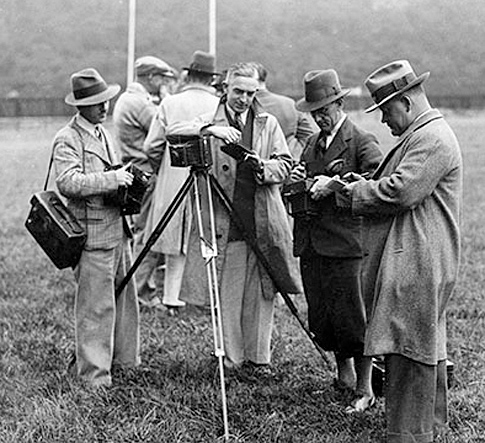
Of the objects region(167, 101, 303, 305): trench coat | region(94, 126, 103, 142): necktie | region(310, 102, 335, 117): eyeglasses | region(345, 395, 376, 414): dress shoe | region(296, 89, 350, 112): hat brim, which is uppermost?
region(296, 89, 350, 112): hat brim

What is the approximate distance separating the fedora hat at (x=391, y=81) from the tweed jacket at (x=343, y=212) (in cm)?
91

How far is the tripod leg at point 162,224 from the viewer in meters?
6.11

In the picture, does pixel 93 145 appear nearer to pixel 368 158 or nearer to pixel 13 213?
pixel 368 158

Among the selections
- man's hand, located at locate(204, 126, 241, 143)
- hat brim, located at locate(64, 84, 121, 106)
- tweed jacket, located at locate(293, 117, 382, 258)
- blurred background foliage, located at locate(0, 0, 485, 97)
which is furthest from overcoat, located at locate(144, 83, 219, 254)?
blurred background foliage, located at locate(0, 0, 485, 97)

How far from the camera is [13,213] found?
15.4 m

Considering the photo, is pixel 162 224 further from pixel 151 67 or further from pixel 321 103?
pixel 151 67

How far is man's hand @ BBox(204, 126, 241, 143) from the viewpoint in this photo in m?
5.82

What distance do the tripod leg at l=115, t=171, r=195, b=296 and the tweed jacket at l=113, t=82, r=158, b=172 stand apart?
2.73 m

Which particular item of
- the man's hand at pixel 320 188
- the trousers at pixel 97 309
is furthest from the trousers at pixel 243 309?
the man's hand at pixel 320 188

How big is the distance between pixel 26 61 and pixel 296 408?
35196mm

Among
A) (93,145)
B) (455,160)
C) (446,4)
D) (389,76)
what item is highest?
(389,76)

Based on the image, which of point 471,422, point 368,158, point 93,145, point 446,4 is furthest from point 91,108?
point 446,4

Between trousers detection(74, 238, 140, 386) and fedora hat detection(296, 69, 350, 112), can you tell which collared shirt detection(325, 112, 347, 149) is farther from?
trousers detection(74, 238, 140, 386)

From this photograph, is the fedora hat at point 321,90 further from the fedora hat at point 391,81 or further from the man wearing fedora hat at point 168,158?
the man wearing fedora hat at point 168,158
